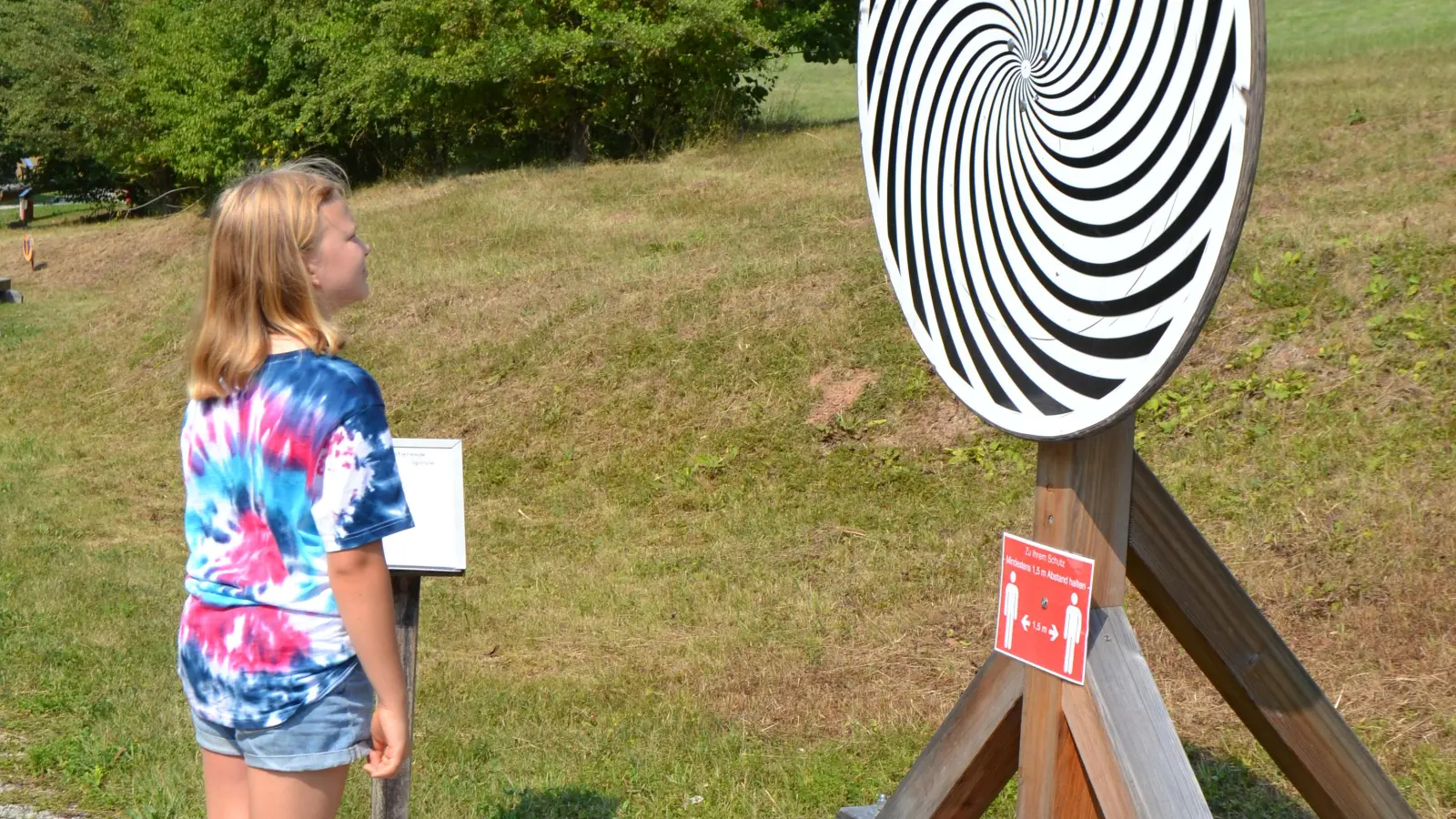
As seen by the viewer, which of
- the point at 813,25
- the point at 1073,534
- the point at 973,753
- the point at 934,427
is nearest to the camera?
the point at 1073,534

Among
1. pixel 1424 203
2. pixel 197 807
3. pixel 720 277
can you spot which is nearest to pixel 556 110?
pixel 720 277

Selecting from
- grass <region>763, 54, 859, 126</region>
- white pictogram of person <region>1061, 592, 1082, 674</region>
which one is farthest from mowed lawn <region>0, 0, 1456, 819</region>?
grass <region>763, 54, 859, 126</region>

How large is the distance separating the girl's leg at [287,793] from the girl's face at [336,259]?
34.9 inches

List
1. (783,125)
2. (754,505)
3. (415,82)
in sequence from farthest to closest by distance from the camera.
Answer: (783,125)
(415,82)
(754,505)

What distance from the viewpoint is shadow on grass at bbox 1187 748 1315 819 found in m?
4.20

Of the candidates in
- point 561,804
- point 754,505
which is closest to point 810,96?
point 754,505

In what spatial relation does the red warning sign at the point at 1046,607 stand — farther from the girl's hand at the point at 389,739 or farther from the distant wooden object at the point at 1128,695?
the girl's hand at the point at 389,739

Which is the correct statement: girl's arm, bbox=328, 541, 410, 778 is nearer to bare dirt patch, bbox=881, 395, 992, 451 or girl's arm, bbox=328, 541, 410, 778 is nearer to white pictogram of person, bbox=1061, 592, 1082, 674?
white pictogram of person, bbox=1061, 592, 1082, 674

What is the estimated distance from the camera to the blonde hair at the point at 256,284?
2439 mm

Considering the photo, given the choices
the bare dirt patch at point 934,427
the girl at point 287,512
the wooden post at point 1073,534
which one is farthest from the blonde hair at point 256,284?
the bare dirt patch at point 934,427

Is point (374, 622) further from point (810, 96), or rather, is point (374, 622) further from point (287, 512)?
point (810, 96)

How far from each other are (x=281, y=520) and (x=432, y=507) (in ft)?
3.77

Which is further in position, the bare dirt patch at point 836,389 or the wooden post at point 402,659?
the bare dirt patch at point 836,389

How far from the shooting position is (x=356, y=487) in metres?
2.38
